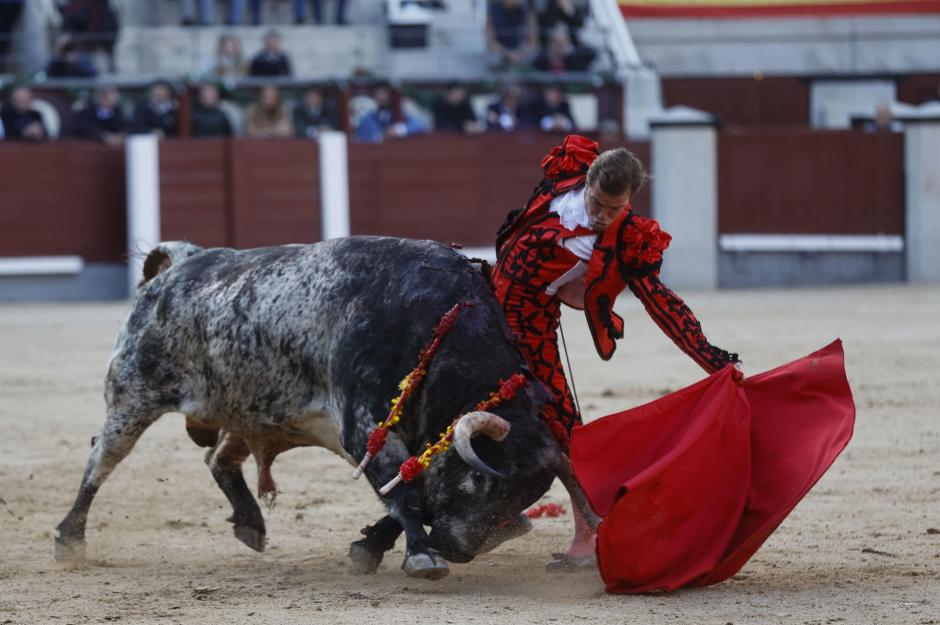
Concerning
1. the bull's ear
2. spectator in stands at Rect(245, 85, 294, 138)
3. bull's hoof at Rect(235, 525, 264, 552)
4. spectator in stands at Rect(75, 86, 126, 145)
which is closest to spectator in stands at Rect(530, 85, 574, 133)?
spectator in stands at Rect(245, 85, 294, 138)

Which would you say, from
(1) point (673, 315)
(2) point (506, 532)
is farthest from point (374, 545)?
(1) point (673, 315)

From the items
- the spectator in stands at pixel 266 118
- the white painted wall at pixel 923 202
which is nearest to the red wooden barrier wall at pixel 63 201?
the spectator in stands at pixel 266 118

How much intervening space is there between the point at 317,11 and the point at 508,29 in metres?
1.66

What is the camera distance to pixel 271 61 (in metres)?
12.7

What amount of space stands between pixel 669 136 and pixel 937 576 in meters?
9.28

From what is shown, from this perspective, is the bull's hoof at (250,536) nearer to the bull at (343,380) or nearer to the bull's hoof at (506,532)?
the bull at (343,380)

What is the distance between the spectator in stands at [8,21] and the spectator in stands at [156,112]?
2.15 m

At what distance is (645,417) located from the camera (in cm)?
374

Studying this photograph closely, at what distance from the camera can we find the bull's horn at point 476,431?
351 cm

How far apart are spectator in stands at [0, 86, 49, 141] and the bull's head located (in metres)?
8.92

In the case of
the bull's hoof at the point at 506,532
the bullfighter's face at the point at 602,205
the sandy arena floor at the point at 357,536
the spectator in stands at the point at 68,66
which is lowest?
the sandy arena floor at the point at 357,536

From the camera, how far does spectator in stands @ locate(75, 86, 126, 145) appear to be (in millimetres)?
12234

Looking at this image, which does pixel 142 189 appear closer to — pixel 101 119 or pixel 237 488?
pixel 101 119

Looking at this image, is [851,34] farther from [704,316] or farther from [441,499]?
[441,499]
